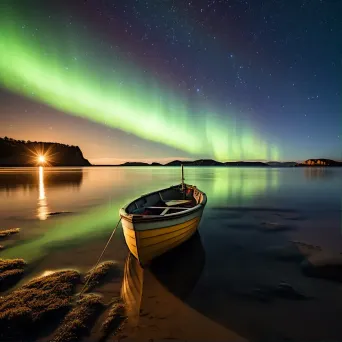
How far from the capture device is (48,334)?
16.4 feet

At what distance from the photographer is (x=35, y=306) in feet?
19.1

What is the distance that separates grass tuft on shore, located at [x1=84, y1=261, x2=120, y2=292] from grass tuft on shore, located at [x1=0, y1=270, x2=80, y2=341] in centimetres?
42

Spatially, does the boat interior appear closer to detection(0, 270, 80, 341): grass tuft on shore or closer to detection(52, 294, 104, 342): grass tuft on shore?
detection(0, 270, 80, 341): grass tuft on shore

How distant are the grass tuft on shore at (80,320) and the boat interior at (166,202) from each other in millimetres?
4358

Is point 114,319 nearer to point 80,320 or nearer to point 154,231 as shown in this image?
point 80,320

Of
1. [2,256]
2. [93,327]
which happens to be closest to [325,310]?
[93,327]

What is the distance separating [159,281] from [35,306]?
3.59 m

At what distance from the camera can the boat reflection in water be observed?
6145 millimetres

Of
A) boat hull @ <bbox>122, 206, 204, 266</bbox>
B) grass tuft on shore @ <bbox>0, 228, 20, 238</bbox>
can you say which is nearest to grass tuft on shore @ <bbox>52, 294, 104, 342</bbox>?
boat hull @ <bbox>122, 206, 204, 266</bbox>

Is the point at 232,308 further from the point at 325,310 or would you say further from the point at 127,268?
the point at 127,268

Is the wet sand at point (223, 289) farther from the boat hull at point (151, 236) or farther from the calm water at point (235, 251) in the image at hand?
the boat hull at point (151, 236)

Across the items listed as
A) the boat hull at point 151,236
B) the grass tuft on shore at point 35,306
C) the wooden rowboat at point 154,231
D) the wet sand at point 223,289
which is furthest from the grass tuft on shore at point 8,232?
the boat hull at point 151,236

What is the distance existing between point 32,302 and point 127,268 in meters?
3.23

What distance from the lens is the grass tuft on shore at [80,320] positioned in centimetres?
498
